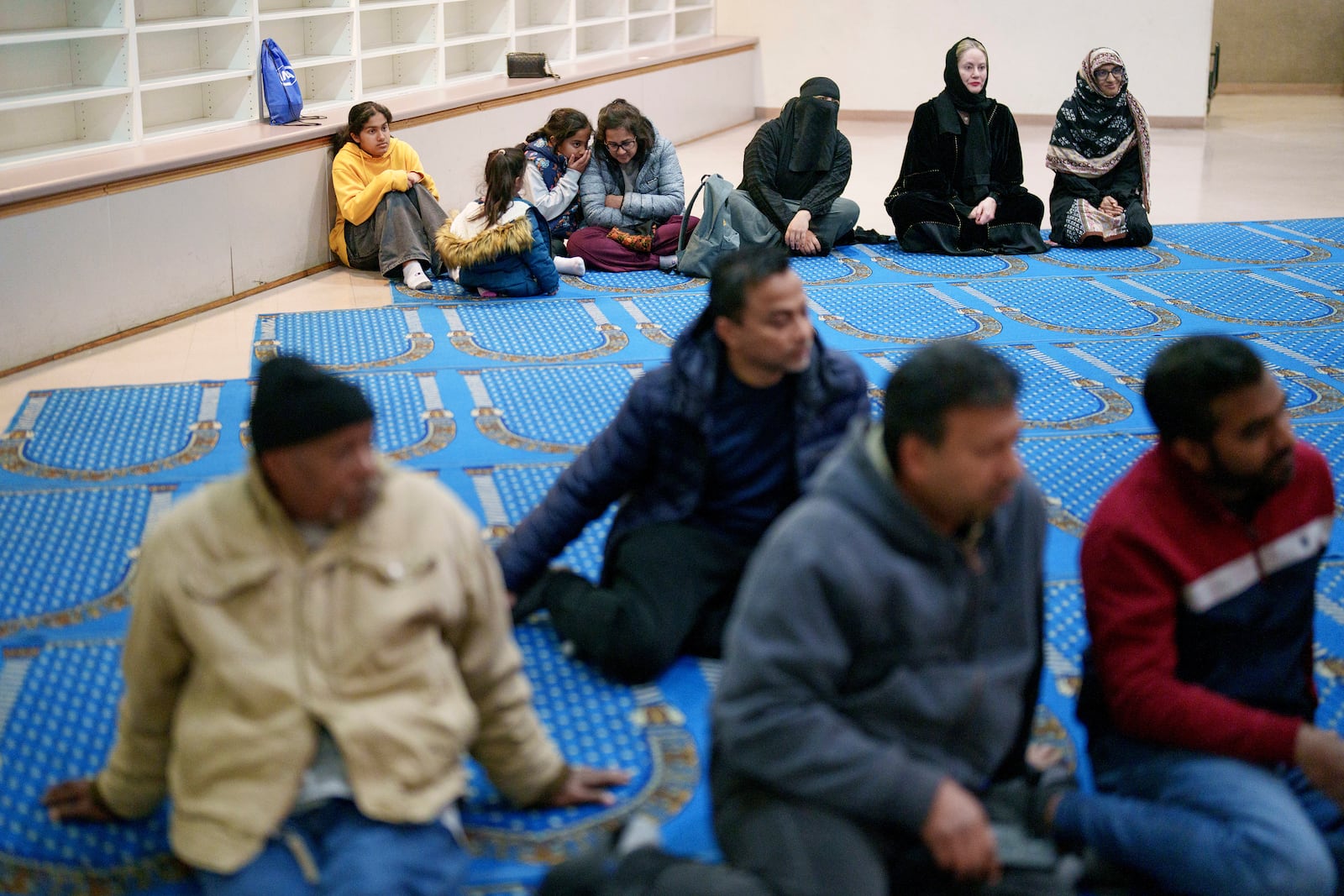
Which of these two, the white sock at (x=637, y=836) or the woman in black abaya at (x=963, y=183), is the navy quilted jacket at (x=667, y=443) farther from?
the woman in black abaya at (x=963, y=183)

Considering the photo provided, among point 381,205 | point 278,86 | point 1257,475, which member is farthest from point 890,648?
point 278,86

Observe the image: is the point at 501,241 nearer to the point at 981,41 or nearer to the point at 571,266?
the point at 571,266

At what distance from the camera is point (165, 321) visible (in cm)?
530

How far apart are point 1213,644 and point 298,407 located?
1258mm

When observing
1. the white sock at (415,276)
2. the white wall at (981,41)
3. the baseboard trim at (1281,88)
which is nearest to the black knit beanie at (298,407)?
the white sock at (415,276)

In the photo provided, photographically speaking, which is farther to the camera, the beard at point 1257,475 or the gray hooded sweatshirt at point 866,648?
the beard at point 1257,475

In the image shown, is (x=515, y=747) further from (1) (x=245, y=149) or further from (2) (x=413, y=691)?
(1) (x=245, y=149)

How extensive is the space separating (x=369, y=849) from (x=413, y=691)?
202 mm

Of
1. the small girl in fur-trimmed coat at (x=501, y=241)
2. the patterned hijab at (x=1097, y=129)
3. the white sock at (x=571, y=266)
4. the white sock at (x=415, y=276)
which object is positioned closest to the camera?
the small girl in fur-trimmed coat at (x=501, y=241)

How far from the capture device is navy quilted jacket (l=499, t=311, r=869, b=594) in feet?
8.10

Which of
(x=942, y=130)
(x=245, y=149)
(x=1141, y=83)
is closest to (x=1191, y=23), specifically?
(x=1141, y=83)

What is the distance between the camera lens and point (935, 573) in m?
1.64

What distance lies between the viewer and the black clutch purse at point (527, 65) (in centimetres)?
821

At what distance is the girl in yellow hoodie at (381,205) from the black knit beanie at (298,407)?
4.24 meters
